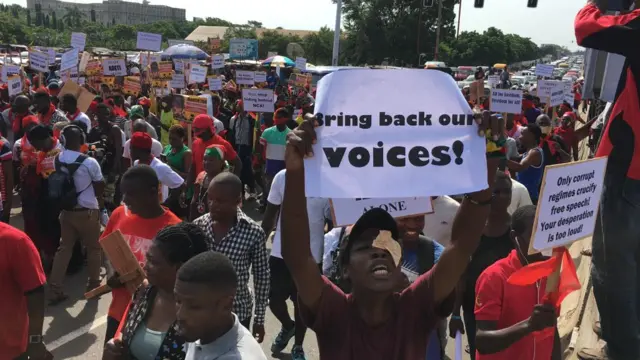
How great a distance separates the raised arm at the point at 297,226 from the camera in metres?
1.99

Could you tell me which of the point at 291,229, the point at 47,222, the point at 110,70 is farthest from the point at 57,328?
the point at 110,70

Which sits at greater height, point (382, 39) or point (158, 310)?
point (382, 39)

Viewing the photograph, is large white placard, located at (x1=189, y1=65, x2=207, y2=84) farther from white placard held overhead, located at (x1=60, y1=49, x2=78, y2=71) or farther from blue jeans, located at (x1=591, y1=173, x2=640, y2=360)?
blue jeans, located at (x1=591, y1=173, x2=640, y2=360)

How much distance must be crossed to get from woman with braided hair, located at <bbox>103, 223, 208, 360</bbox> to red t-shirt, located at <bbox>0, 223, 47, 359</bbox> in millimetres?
713

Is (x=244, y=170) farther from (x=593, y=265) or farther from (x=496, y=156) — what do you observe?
(x=496, y=156)

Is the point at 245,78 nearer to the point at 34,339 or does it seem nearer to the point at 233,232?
the point at 233,232

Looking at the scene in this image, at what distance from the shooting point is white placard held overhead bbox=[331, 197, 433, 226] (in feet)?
11.2

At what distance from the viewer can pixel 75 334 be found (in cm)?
502

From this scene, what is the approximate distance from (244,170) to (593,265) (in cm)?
692

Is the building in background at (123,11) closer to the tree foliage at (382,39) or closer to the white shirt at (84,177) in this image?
the tree foliage at (382,39)

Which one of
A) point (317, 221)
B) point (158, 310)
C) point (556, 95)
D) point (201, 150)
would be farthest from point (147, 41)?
point (158, 310)

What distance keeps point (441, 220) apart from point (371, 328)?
85.5 inches

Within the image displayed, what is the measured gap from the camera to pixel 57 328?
514cm

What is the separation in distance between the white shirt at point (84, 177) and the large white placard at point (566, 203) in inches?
175
